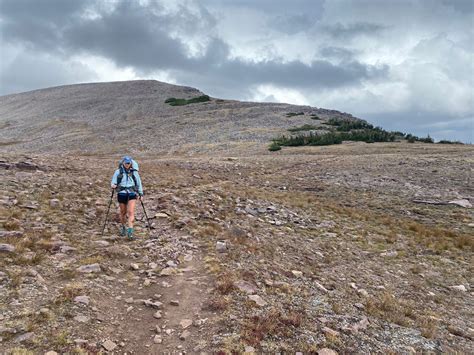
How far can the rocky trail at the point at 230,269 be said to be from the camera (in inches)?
242

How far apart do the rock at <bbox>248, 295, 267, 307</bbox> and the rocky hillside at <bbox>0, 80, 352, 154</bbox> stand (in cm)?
2516

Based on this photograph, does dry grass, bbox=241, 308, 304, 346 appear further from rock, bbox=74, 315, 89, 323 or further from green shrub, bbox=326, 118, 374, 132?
green shrub, bbox=326, 118, 374, 132

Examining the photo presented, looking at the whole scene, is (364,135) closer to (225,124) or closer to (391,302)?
(225,124)

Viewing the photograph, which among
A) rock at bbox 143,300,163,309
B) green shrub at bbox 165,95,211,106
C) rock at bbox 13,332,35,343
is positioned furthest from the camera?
green shrub at bbox 165,95,211,106

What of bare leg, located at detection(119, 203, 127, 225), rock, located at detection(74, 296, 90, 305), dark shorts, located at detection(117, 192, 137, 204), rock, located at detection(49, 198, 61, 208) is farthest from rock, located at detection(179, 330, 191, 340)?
rock, located at detection(49, 198, 61, 208)

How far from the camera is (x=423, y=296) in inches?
340

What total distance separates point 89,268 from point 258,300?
155 inches

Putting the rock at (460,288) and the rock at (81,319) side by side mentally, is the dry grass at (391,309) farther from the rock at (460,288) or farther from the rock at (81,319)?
the rock at (81,319)

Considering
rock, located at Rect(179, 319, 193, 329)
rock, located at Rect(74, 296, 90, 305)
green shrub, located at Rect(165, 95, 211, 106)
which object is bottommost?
rock, located at Rect(179, 319, 193, 329)

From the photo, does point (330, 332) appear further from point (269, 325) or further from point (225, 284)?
point (225, 284)

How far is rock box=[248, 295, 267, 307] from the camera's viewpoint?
712 cm

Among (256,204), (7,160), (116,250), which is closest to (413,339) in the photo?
(116,250)

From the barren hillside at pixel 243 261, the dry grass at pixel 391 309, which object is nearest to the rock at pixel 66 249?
the barren hillside at pixel 243 261

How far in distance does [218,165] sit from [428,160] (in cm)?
1391
